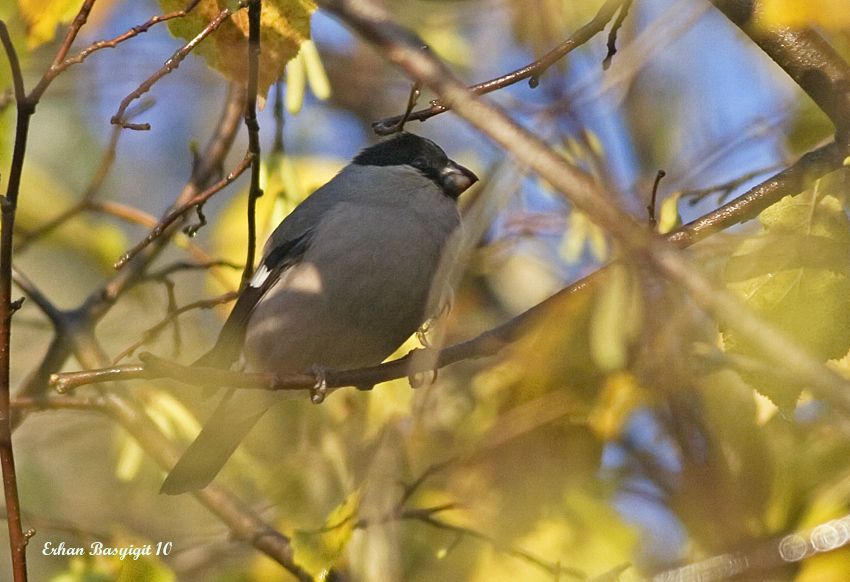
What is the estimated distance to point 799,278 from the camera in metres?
2.09

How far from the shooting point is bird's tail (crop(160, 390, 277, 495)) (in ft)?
10.3

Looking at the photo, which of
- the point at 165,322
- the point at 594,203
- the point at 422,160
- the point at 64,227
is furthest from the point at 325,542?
the point at 64,227

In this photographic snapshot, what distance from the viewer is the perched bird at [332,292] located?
329 centimetres

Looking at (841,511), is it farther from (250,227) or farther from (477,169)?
(477,169)

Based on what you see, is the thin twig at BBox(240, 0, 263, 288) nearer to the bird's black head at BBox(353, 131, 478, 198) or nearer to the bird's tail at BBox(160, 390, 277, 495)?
the bird's tail at BBox(160, 390, 277, 495)

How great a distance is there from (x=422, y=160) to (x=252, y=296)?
0.83 metres

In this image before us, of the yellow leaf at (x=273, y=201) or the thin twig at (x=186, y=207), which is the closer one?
the thin twig at (x=186, y=207)

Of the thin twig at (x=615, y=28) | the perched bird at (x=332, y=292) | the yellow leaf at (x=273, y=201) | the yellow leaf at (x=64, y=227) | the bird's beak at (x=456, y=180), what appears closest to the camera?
the thin twig at (x=615, y=28)

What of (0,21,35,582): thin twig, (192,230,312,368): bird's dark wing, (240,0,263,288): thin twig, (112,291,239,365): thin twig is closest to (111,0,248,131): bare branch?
(240,0,263,288): thin twig

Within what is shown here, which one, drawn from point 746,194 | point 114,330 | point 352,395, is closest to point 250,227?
point 352,395

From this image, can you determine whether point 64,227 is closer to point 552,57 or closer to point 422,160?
point 422,160

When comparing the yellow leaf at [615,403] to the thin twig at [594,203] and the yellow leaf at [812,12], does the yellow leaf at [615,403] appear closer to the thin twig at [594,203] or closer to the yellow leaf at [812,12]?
the yellow leaf at [812,12]

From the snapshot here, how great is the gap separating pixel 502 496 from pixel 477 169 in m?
1.56

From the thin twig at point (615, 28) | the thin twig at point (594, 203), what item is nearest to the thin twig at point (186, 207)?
the thin twig at point (615, 28)
